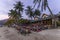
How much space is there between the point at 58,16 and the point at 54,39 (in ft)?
63.8

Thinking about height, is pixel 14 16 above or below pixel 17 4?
below

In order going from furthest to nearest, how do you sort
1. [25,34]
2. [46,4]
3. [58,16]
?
[58,16] → [46,4] → [25,34]

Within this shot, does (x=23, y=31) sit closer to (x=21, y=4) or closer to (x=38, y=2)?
(x=38, y=2)

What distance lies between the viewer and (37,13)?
54719 mm

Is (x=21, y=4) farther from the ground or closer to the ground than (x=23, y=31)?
farther from the ground

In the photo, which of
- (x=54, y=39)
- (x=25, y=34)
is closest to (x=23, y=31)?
(x=25, y=34)

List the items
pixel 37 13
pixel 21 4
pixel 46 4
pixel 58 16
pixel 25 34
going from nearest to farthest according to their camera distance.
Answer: pixel 25 34, pixel 46 4, pixel 58 16, pixel 37 13, pixel 21 4

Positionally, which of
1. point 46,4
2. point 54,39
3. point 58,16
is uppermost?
point 46,4

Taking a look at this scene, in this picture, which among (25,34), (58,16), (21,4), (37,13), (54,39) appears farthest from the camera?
(21,4)

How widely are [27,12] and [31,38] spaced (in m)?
36.2

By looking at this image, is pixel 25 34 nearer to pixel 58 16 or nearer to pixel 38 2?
pixel 38 2

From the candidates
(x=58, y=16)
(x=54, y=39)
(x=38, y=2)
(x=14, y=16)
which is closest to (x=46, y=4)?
(x=38, y=2)

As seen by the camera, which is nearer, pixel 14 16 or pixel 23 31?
pixel 23 31

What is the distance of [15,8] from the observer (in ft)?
192
